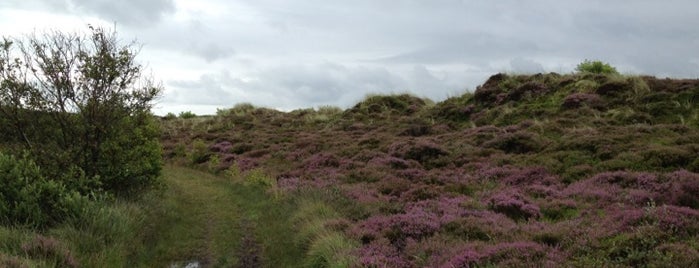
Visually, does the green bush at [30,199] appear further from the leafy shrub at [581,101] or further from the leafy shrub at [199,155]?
the leafy shrub at [581,101]

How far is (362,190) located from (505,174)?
4877mm

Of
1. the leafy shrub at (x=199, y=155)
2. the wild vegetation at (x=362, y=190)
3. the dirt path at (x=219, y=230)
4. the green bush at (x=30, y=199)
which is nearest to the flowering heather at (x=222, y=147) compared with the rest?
the leafy shrub at (x=199, y=155)

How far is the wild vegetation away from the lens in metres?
8.99

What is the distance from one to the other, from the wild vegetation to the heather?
6cm

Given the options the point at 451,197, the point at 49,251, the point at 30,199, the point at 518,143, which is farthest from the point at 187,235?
the point at 518,143

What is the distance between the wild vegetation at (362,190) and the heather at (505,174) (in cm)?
6

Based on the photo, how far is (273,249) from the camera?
11805 millimetres

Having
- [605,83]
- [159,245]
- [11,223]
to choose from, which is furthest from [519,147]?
[11,223]

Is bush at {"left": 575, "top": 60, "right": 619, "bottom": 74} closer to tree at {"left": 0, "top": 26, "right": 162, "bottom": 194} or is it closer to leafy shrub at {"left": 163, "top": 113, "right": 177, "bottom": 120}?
tree at {"left": 0, "top": 26, "right": 162, "bottom": 194}

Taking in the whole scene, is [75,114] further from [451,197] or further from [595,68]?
[595,68]

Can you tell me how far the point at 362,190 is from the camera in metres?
16.1

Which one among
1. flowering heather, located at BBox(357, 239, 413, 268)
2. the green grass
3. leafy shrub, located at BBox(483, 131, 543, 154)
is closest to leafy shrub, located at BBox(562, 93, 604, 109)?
leafy shrub, located at BBox(483, 131, 543, 154)

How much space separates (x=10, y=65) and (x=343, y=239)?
11.0 meters

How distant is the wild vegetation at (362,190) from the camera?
354 inches
